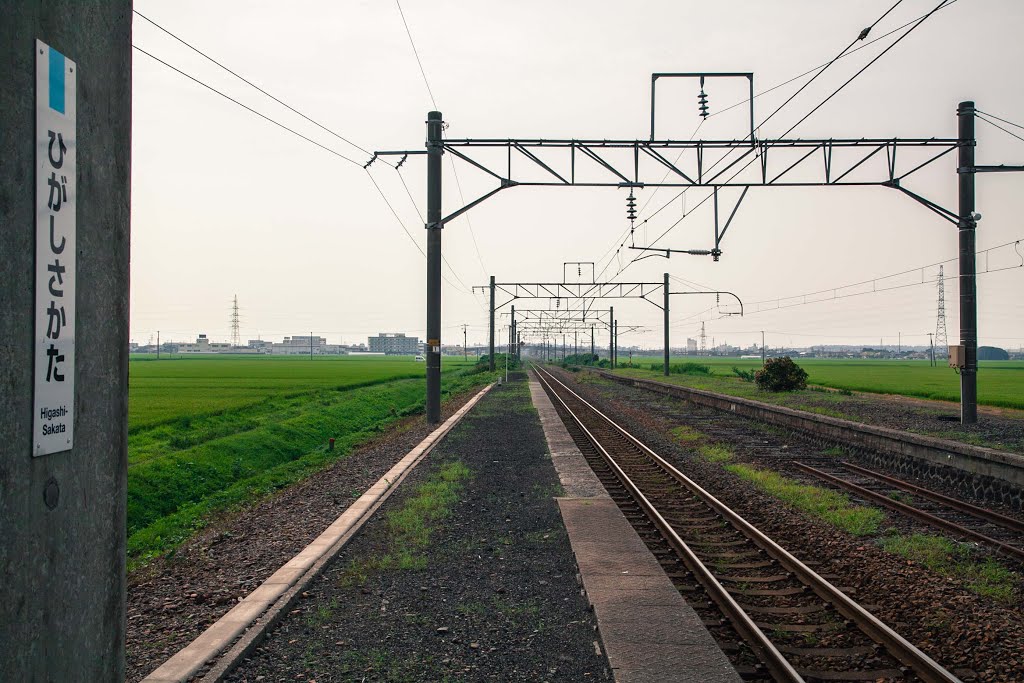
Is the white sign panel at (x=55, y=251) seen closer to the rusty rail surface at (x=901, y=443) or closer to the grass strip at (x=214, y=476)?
the grass strip at (x=214, y=476)

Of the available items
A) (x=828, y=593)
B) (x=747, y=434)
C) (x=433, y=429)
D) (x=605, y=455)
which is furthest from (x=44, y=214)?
(x=747, y=434)

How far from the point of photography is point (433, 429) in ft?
65.4

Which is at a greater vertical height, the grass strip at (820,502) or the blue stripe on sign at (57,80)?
the blue stripe on sign at (57,80)

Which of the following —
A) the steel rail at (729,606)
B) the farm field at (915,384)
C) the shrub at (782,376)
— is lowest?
the steel rail at (729,606)

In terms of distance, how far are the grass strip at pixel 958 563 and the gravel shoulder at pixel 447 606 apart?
4118 mm

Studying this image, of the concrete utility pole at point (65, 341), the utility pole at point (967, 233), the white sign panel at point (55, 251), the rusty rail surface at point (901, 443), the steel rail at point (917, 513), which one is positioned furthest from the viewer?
the utility pole at point (967, 233)

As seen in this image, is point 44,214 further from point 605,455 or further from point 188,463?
point 188,463

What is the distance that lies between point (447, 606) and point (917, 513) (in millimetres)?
7914

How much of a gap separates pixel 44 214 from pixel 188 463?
50.7 ft

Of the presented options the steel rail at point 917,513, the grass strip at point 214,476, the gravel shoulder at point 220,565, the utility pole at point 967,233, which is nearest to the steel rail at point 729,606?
the steel rail at point 917,513

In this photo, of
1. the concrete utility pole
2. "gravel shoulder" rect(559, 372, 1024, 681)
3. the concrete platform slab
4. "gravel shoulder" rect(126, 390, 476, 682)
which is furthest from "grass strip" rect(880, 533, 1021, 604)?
the concrete utility pole

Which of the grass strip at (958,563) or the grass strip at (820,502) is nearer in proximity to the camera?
the grass strip at (958,563)

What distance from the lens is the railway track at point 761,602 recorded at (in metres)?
5.20

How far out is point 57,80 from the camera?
235 cm
